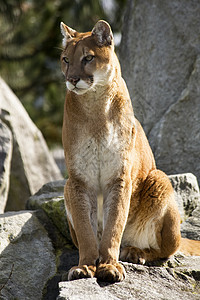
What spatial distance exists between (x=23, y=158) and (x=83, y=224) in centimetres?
419

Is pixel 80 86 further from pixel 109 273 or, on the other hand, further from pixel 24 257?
pixel 24 257

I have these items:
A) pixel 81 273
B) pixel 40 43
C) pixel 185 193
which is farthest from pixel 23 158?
pixel 40 43

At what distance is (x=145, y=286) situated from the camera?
4.59 meters

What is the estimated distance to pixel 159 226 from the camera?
213 inches

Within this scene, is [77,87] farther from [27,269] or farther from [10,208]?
[10,208]

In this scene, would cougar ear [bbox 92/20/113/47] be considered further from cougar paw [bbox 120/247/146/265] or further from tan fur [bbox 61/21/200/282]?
cougar paw [bbox 120/247/146/265]

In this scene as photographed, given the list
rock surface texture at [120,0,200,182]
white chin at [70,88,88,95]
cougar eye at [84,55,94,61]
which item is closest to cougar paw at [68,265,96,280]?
white chin at [70,88,88,95]

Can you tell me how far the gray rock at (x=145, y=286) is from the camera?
424 centimetres

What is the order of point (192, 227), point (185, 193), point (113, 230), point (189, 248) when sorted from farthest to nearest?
point (185, 193)
point (192, 227)
point (189, 248)
point (113, 230)

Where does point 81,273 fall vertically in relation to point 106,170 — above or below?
below

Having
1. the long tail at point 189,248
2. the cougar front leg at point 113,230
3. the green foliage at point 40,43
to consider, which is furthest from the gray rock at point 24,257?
the green foliage at point 40,43

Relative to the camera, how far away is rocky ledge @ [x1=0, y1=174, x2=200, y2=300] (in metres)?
4.45

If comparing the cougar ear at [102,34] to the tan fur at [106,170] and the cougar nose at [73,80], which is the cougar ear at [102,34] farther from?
the cougar nose at [73,80]

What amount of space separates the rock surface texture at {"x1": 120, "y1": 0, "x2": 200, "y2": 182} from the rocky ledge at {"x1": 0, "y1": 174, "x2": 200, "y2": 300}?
1123 millimetres
